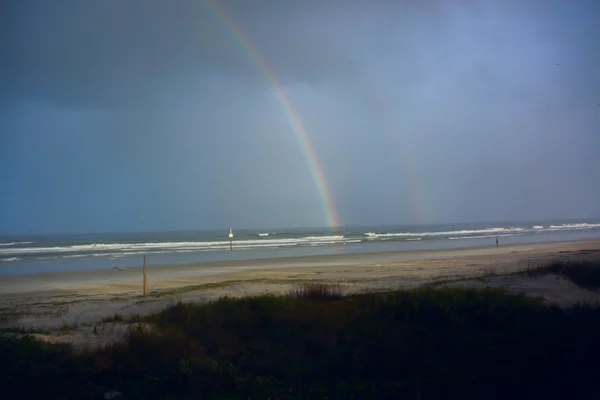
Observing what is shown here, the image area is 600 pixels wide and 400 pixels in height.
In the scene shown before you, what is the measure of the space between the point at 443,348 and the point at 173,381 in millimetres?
5067

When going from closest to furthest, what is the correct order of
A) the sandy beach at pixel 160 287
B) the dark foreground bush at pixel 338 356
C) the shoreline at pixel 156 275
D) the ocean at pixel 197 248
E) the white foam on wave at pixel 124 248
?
the dark foreground bush at pixel 338 356 < the sandy beach at pixel 160 287 < the shoreline at pixel 156 275 < the ocean at pixel 197 248 < the white foam on wave at pixel 124 248

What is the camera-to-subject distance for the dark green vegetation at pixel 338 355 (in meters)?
8.95

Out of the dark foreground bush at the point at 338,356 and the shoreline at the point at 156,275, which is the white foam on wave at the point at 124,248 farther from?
the dark foreground bush at the point at 338,356

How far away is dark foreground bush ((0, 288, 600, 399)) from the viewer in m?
8.95

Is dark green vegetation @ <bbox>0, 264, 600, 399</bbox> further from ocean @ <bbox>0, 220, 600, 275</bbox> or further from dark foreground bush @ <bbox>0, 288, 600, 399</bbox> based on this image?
ocean @ <bbox>0, 220, 600, 275</bbox>

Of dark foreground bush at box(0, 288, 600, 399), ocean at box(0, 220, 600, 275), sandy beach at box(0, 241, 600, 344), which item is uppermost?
ocean at box(0, 220, 600, 275)

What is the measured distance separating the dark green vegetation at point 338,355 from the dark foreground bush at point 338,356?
2cm

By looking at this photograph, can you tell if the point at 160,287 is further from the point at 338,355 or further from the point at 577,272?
the point at 577,272

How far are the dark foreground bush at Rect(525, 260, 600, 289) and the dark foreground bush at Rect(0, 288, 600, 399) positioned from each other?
8.22 meters

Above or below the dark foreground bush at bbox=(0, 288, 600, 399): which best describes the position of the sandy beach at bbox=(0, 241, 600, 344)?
above

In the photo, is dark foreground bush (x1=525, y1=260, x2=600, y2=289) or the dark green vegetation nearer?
the dark green vegetation

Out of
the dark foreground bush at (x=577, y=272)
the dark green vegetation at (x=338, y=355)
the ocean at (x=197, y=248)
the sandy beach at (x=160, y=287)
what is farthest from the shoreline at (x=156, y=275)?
the dark green vegetation at (x=338, y=355)

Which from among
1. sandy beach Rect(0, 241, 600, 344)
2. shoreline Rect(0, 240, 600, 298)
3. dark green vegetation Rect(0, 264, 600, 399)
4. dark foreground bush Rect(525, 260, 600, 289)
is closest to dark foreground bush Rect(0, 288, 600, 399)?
dark green vegetation Rect(0, 264, 600, 399)

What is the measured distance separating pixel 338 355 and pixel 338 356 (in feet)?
0.18
